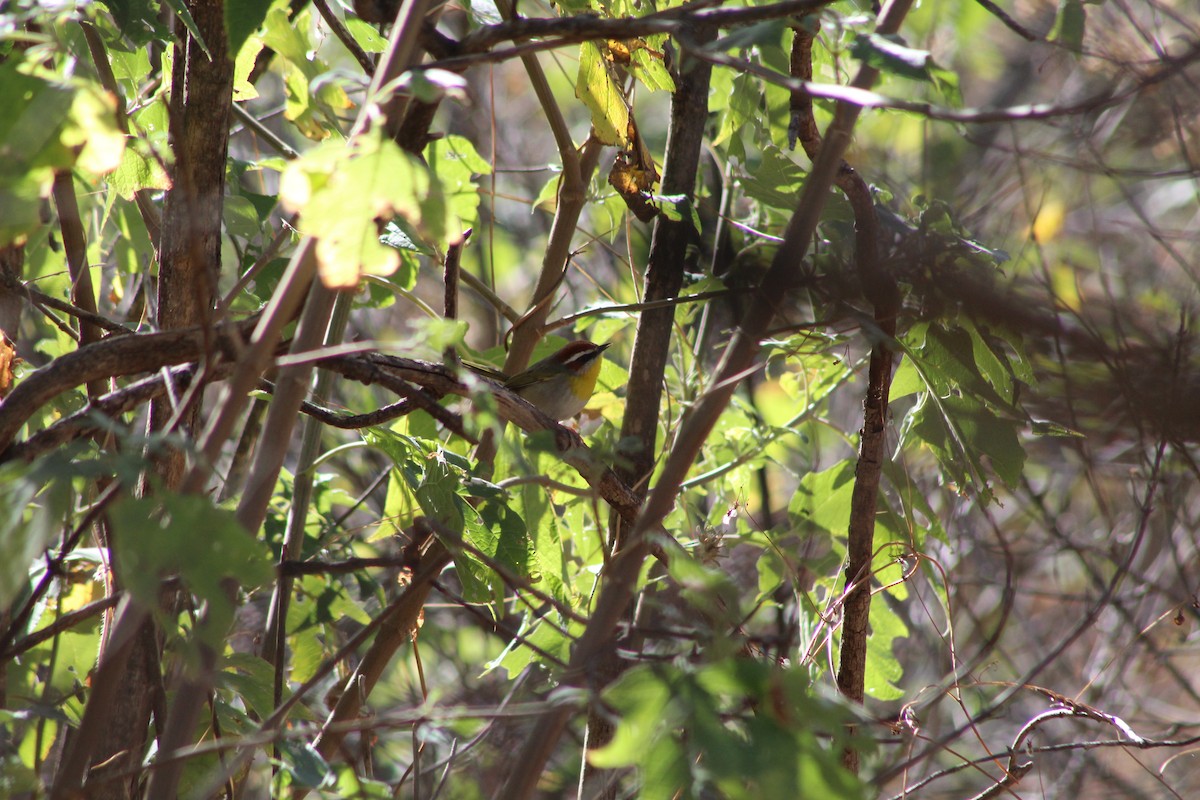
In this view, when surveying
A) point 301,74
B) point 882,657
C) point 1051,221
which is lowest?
point 882,657

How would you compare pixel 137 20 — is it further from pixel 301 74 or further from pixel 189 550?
pixel 189 550

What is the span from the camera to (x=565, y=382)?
13.0 feet

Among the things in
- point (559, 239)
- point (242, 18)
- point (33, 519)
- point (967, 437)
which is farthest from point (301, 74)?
point (967, 437)

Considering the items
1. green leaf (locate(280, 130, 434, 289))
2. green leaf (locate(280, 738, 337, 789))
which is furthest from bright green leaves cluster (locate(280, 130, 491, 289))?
green leaf (locate(280, 738, 337, 789))

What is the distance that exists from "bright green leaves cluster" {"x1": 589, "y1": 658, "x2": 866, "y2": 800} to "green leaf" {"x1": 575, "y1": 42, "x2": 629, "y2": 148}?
54.4 inches

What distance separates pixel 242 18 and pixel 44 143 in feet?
0.98

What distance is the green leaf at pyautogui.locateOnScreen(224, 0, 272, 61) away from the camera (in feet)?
4.03

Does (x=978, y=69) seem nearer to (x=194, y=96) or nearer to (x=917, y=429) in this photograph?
(x=917, y=429)

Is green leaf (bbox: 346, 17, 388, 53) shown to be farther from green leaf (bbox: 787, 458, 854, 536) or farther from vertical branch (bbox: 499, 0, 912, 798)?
green leaf (bbox: 787, 458, 854, 536)

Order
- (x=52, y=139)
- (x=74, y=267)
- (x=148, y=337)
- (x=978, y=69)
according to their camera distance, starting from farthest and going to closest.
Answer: (x=978, y=69), (x=74, y=267), (x=148, y=337), (x=52, y=139)

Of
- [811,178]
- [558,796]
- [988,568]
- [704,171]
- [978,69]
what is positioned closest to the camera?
[811,178]

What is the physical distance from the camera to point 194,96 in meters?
1.95

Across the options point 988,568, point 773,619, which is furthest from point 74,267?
point 988,568

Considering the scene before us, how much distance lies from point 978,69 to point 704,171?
2.50 meters
